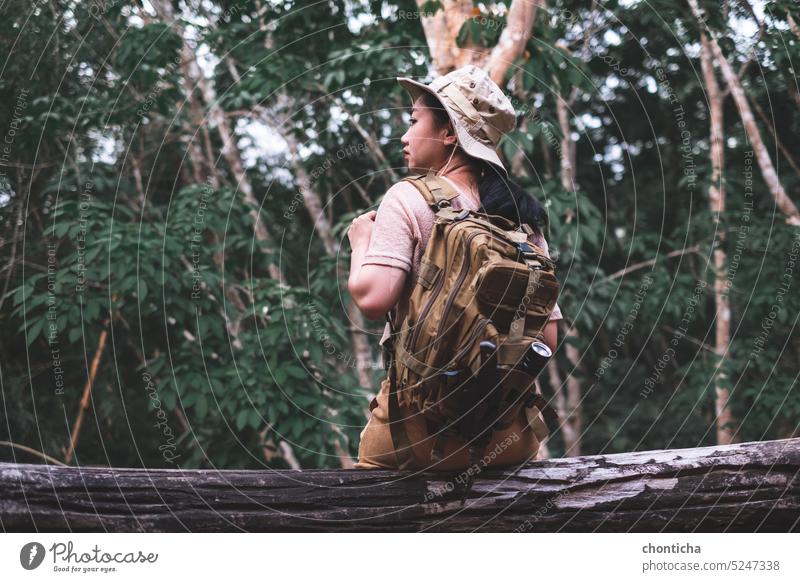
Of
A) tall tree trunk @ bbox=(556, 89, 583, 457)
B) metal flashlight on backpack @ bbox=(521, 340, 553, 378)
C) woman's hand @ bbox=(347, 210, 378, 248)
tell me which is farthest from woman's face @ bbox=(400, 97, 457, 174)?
tall tree trunk @ bbox=(556, 89, 583, 457)

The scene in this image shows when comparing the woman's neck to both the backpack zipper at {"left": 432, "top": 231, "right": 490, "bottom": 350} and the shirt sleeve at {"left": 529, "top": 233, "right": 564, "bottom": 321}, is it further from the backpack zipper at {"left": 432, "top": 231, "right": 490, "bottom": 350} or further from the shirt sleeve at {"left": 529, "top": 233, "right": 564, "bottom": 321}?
the backpack zipper at {"left": 432, "top": 231, "right": 490, "bottom": 350}

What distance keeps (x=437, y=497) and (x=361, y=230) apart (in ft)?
3.27

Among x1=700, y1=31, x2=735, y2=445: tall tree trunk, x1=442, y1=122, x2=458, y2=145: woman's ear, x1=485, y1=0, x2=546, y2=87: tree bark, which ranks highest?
x1=485, y1=0, x2=546, y2=87: tree bark

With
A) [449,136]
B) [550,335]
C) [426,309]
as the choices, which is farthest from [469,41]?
[426,309]

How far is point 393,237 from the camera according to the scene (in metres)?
3.00

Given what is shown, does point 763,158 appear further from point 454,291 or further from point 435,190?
point 454,291

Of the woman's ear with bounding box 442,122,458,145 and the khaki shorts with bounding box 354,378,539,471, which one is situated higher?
the woman's ear with bounding box 442,122,458,145

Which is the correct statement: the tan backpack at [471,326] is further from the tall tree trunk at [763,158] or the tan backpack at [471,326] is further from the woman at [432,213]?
the tall tree trunk at [763,158]

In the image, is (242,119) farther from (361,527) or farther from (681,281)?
(361,527)

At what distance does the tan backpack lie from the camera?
287cm

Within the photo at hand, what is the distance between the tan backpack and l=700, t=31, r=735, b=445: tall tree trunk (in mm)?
6189

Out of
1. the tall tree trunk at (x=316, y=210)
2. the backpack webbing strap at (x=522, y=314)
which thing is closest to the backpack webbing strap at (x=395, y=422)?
the backpack webbing strap at (x=522, y=314)

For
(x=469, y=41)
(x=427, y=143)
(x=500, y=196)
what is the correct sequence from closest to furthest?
(x=500, y=196) → (x=427, y=143) → (x=469, y=41)

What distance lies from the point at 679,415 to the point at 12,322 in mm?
8759
